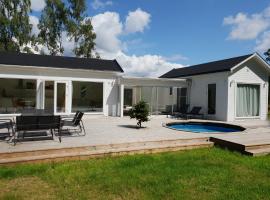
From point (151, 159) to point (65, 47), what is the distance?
28461 mm

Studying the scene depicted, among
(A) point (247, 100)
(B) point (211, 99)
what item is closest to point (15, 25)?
(B) point (211, 99)

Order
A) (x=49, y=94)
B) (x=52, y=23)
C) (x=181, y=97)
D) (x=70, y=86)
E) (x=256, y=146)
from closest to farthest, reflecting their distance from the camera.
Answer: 1. (x=256, y=146)
2. (x=49, y=94)
3. (x=70, y=86)
4. (x=181, y=97)
5. (x=52, y=23)

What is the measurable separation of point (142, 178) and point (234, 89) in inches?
515

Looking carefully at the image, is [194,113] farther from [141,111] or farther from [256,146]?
[256,146]

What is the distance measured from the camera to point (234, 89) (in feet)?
54.8

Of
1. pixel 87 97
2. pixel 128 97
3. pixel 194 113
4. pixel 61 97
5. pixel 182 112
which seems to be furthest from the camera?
pixel 128 97

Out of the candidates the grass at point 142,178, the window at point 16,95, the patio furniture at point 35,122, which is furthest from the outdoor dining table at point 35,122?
the window at point 16,95

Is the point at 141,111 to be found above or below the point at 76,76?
below

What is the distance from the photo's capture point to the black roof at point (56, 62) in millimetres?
15614

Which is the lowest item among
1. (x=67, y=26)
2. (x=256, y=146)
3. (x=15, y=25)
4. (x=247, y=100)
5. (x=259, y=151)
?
(x=259, y=151)

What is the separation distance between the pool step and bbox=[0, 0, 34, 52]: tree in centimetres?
2493

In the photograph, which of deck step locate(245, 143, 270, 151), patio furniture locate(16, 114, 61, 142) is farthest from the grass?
patio furniture locate(16, 114, 61, 142)

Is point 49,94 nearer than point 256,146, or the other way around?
point 256,146

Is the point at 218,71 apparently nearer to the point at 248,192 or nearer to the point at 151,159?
the point at 151,159
